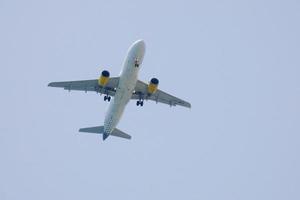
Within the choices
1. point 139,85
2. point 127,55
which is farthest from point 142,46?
point 139,85

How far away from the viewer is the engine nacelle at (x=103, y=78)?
53.6 m

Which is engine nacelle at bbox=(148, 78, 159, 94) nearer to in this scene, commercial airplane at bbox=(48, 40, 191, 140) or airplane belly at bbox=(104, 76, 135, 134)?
commercial airplane at bbox=(48, 40, 191, 140)

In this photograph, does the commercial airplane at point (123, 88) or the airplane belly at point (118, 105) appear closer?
the commercial airplane at point (123, 88)

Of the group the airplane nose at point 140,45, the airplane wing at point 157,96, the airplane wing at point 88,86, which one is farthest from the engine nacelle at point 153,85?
the airplane nose at point 140,45

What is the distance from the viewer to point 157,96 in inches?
2306

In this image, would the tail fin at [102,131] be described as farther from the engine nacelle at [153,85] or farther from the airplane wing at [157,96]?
the engine nacelle at [153,85]

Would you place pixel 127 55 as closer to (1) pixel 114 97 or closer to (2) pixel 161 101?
(1) pixel 114 97

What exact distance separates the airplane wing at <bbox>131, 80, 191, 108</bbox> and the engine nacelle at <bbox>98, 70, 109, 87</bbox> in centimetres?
317

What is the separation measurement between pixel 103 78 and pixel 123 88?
195cm

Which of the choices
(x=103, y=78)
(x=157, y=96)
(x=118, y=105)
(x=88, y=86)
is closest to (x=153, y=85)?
(x=118, y=105)

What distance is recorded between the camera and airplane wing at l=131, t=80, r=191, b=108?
5609 centimetres

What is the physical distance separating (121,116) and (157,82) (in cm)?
445

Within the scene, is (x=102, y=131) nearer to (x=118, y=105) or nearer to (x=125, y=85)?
(x=118, y=105)

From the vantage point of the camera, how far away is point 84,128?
59.2m
